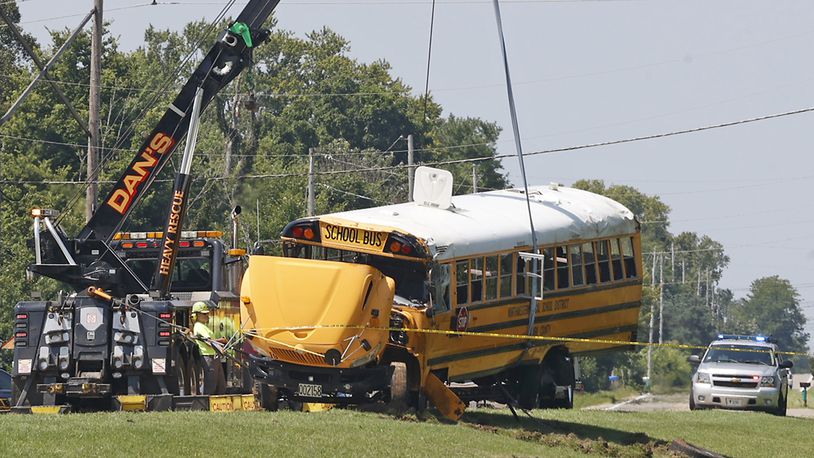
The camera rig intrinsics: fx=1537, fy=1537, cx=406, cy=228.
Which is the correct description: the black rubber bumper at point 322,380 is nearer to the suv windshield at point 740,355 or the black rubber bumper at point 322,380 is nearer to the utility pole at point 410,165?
the suv windshield at point 740,355

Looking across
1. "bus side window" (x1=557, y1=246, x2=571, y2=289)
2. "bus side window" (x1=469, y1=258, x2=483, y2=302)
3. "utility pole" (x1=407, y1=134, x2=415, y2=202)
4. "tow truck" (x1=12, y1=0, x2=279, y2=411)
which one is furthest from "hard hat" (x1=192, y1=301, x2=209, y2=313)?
"utility pole" (x1=407, y1=134, x2=415, y2=202)

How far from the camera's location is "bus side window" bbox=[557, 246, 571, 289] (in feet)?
79.5

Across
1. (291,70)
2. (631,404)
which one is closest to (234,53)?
(631,404)

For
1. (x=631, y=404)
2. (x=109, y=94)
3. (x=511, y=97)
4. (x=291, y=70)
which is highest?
(x=291, y=70)

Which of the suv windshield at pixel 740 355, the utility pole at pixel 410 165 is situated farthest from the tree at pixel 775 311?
the suv windshield at pixel 740 355

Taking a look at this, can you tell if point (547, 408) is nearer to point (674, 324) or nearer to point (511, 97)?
point (511, 97)

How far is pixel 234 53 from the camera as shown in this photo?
26.7m

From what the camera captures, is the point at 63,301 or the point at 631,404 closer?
the point at 63,301

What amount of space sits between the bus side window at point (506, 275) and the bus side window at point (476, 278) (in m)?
0.58

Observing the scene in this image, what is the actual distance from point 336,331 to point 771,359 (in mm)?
16432

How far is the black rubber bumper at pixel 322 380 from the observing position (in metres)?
20.4

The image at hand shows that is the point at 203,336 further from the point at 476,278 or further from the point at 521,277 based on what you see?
the point at 521,277

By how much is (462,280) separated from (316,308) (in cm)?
255

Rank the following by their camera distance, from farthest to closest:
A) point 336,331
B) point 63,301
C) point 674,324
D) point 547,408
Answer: point 674,324 < point 547,408 < point 63,301 < point 336,331
